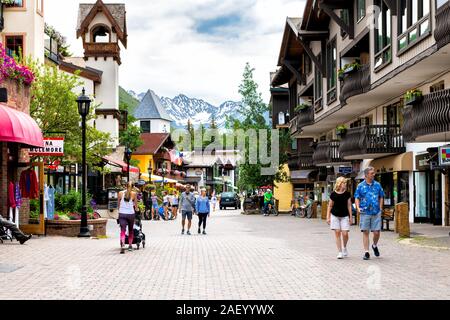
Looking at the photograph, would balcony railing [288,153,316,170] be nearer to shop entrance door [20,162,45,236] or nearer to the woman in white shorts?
shop entrance door [20,162,45,236]

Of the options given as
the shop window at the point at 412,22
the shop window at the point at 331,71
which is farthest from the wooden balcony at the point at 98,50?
the shop window at the point at 412,22

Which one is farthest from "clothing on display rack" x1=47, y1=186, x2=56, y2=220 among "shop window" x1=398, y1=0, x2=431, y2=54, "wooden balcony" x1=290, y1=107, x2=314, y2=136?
"wooden balcony" x1=290, y1=107, x2=314, y2=136

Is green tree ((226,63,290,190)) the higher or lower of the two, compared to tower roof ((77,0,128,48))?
lower

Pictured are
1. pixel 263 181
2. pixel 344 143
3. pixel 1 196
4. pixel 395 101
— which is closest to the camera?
pixel 1 196

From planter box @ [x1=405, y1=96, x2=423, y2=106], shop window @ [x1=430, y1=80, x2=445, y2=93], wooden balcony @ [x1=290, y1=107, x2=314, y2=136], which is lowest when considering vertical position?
planter box @ [x1=405, y1=96, x2=423, y2=106]

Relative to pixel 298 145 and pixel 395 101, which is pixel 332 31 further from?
pixel 298 145

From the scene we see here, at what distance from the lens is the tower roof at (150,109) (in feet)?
435

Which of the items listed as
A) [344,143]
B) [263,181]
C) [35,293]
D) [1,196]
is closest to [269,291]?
[35,293]

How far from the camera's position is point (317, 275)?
41.0 feet

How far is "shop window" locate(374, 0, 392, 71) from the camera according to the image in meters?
30.2

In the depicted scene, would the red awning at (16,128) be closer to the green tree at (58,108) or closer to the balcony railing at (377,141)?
the green tree at (58,108)

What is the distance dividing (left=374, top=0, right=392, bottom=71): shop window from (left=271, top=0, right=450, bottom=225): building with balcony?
4cm

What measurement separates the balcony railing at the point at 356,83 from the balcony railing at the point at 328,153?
7.78 metres
